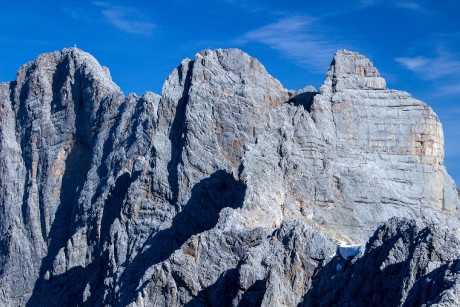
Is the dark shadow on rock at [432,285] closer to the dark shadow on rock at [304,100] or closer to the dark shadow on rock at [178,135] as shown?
the dark shadow on rock at [178,135]

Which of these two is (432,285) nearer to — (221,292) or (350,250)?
(350,250)

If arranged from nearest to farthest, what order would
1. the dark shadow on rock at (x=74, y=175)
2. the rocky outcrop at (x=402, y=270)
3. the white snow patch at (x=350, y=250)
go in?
the rocky outcrop at (x=402, y=270) < the white snow patch at (x=350, y=250) < the dark shadow on rock at (x=74, y=175)

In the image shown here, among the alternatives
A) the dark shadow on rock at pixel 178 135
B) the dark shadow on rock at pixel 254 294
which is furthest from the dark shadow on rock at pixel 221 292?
the dark shadow on rock at pixel 178 135

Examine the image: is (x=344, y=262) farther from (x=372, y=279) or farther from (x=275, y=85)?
(x=275, y=85)

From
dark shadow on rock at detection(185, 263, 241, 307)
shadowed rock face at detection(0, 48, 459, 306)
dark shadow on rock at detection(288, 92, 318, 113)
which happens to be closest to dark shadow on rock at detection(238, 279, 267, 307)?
dark shadow on rock at detection(185, 263, 241, 307)

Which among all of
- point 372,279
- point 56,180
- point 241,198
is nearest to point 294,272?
point 372,279

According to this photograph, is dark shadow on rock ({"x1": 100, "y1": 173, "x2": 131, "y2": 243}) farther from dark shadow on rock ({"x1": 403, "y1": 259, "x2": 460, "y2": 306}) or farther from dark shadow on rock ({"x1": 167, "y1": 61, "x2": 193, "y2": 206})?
dark shadow on rock ({"x1": 403, "y1": 259, "x2": 460, "y2": 306})
